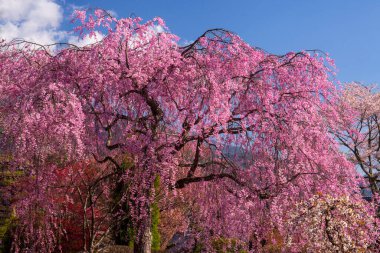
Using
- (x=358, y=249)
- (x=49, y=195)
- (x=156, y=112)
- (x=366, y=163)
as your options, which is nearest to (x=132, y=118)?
(x=156, y=112)

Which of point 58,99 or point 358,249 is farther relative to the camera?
point 358,249

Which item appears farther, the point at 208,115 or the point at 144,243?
the point at 144,243

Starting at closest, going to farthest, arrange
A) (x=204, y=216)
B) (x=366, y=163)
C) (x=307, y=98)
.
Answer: (x=307, y=98) < (x=204, y=216) < (x=366, y=163)

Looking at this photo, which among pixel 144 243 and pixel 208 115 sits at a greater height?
pixel 208 115

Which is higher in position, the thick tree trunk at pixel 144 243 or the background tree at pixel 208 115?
the background tree at pixel 208 115

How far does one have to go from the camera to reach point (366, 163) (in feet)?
74.0

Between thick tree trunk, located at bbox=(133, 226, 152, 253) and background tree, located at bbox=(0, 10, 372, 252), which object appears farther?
thick tree trunk, located at bbox=(133, 226, 152, 253)

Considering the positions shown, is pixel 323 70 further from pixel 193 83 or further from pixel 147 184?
pixel 147 184

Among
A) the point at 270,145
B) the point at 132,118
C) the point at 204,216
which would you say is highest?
the point at 132,118

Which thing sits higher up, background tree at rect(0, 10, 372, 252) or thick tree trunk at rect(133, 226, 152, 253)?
background tree at rect(0, 10, 372, 252)

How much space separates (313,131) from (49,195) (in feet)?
18.4

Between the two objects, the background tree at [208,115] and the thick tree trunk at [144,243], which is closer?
the background tree at [208,115]

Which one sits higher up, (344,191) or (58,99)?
(58,99)

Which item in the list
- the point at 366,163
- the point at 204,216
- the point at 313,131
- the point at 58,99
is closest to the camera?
the point at 58,99
